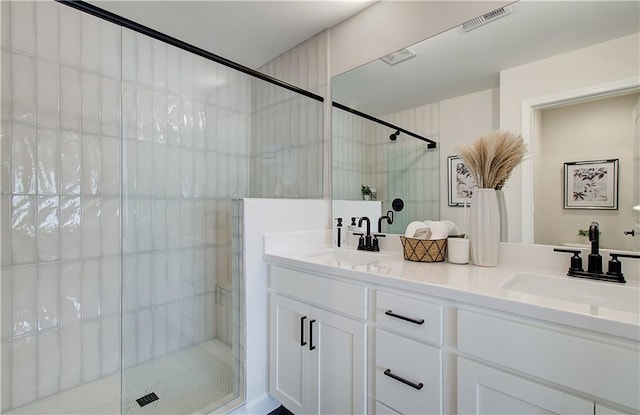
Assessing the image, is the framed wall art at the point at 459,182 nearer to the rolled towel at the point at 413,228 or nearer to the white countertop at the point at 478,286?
the rolled towel at the point at 413,228

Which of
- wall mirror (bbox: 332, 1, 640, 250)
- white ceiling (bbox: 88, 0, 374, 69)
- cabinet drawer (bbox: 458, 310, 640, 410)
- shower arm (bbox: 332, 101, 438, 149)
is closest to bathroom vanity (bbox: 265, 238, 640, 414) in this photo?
cabinet drawer (bbox: 458, 310, 640, 410)

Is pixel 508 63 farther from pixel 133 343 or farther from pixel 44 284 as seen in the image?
pixel 44 284

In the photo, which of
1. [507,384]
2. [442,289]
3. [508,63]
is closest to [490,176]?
[508,63]

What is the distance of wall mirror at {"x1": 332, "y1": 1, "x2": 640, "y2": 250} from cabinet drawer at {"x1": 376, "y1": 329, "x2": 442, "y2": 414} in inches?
27.8

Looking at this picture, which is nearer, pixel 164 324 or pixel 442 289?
pixel 442 289

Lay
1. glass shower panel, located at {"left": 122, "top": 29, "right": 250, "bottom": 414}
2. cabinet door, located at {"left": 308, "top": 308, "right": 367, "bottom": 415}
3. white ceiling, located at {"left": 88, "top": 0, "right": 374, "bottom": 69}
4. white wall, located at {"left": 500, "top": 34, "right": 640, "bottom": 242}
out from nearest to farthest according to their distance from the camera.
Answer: white wall, located at {"left": 500, "top": 34, "right": 640, "bottom": 242} → cabinet door, located at {"left": 308, "top": 308, "right": 367, "bottom": 415} → glass shower panel, located at {"left": 122, "top": 29, "right": 250, "bottom": 414} → white ceiling, located at {"left": 88, "top": 0, "right": 374, "bottom": 69}

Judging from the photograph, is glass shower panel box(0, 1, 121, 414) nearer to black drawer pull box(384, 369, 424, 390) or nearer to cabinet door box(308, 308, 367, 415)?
cabinet door box(308, 308, 367, 415)

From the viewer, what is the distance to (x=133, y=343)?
5.63 feet

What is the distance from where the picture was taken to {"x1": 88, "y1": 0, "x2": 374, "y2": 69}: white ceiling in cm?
177

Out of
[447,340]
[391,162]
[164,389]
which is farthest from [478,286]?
[164,389]

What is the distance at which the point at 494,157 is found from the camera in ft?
4.18

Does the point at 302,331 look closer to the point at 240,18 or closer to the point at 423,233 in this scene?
the point at 423,233

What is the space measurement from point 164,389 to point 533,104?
2292 mm

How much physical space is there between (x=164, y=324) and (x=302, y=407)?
1.04 m
